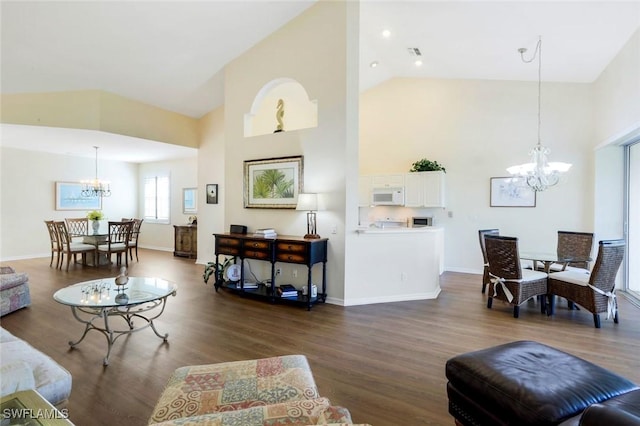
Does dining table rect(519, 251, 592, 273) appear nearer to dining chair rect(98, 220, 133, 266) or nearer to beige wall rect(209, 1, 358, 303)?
beige wall rect(209, 1, 358, 303)

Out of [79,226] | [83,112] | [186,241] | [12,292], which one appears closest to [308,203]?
[12,292]

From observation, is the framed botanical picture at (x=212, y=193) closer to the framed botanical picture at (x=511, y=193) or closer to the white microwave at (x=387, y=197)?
the white microwave at (x=387, y=197)

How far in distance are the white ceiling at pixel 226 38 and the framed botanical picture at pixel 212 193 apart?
199 centimetres

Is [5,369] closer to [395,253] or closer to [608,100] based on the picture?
[395,253]

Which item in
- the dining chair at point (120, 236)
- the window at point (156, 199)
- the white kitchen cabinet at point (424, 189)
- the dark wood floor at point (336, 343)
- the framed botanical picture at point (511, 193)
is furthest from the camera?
the window at point (156, 199)

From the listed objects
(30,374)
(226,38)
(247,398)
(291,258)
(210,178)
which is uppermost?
(226,38)

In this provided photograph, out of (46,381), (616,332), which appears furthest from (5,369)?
(616,332)

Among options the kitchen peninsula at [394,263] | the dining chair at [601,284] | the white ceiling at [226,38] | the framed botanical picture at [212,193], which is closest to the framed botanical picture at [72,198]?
the white ceiling at [226,38]

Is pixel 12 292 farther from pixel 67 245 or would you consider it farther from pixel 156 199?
pixel 156 199

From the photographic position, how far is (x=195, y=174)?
856cm

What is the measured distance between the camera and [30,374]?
143cm

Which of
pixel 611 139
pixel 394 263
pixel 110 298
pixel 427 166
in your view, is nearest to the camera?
pixel 110 298

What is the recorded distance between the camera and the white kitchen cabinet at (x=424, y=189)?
632 centimetres

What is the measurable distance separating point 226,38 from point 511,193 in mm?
5852
